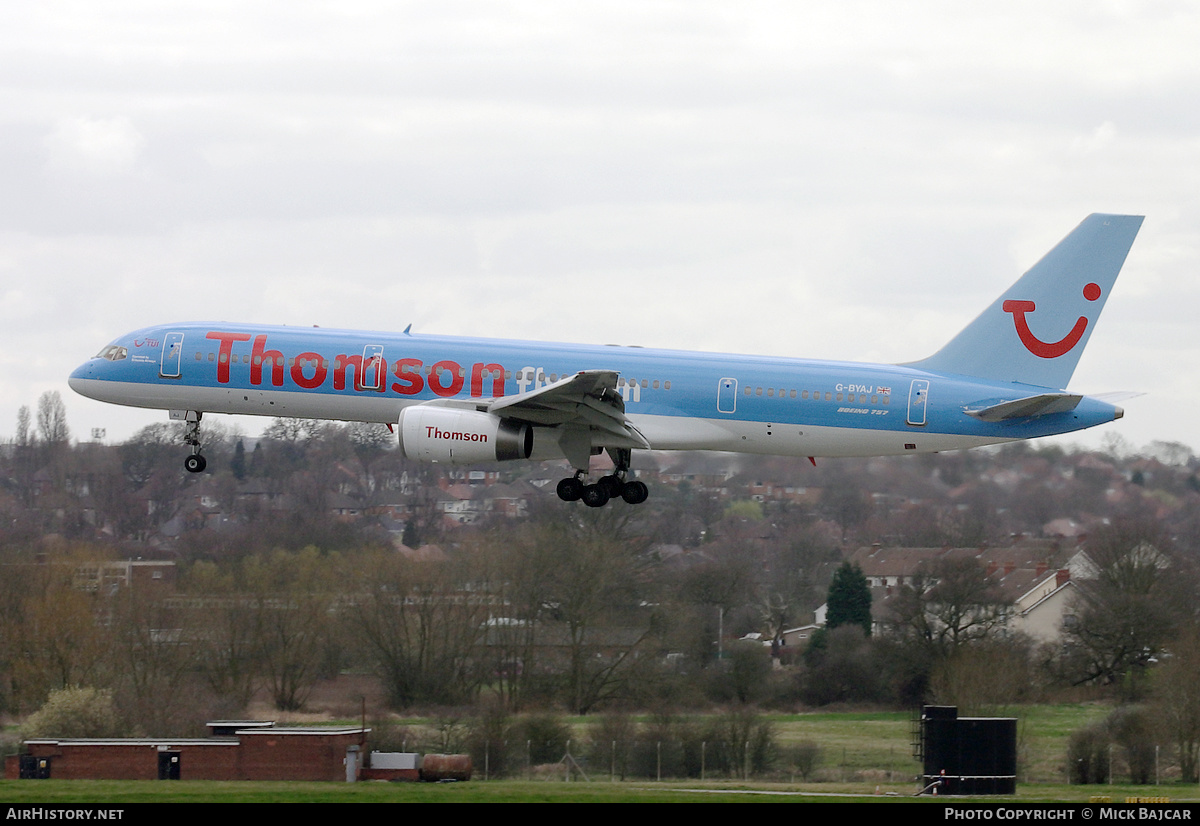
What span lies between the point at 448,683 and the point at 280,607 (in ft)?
24.4

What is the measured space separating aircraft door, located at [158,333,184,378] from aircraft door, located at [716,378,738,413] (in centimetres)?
1401

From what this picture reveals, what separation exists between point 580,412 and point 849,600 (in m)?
34.2

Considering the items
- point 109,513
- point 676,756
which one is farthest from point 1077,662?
point 109,513

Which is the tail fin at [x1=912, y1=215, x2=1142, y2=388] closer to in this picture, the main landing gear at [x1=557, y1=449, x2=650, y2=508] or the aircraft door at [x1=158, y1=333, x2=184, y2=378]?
the main landing gear at [x1=557, y1=449, x2=650, y2=508]

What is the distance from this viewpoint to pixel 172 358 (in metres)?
44.1

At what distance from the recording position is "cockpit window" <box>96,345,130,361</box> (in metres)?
44.9

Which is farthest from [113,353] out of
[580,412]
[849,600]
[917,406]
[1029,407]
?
[849,600]

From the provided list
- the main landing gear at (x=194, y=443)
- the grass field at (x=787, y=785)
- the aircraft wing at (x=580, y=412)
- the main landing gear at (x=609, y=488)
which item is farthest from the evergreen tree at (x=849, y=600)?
the main landing gear at (x=194, y=443)

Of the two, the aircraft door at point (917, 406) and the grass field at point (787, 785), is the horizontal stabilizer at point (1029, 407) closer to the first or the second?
the aircraft door at point (917, 406)

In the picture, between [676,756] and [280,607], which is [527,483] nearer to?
[280,607]

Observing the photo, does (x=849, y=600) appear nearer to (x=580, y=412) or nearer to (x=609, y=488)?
(x=609, y=488)

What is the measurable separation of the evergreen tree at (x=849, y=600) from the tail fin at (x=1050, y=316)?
3005cm

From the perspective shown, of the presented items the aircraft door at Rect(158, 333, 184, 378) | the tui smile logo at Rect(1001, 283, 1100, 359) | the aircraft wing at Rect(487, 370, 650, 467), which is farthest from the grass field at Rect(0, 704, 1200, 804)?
the tui smile logo at Rect(1001, 283, 1100, 359)

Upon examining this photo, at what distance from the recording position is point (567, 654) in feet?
218
